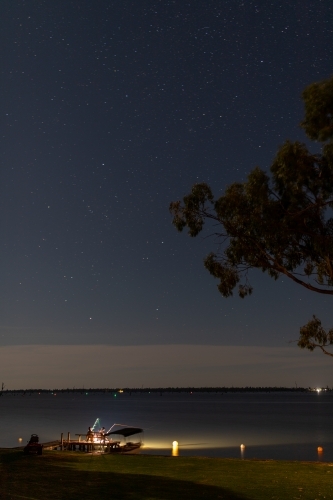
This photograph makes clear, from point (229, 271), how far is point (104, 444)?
19.0 m

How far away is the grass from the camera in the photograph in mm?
14180

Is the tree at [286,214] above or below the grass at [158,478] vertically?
above

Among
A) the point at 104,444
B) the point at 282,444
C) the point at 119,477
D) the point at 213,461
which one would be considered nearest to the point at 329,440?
the point at 282,444

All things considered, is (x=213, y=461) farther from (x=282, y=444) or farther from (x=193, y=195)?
(x=282, y=444)

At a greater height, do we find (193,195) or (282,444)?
(193,195)

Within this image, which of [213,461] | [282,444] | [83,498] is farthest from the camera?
[282,444]

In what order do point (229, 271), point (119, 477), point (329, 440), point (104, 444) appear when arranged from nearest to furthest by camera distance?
point (119, 477)
point (229, 271)
point (104, 444)
point (329, 440)

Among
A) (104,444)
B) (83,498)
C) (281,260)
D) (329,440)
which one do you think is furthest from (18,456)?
(329,440)

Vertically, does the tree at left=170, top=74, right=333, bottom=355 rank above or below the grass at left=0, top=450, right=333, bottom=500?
above

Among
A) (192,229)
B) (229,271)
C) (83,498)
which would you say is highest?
(192,229)

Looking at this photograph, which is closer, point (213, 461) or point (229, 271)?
point (213, 461)

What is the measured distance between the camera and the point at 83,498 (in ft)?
44.0

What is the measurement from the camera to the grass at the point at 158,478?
14.2 meters

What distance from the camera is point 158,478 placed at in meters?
16.9
